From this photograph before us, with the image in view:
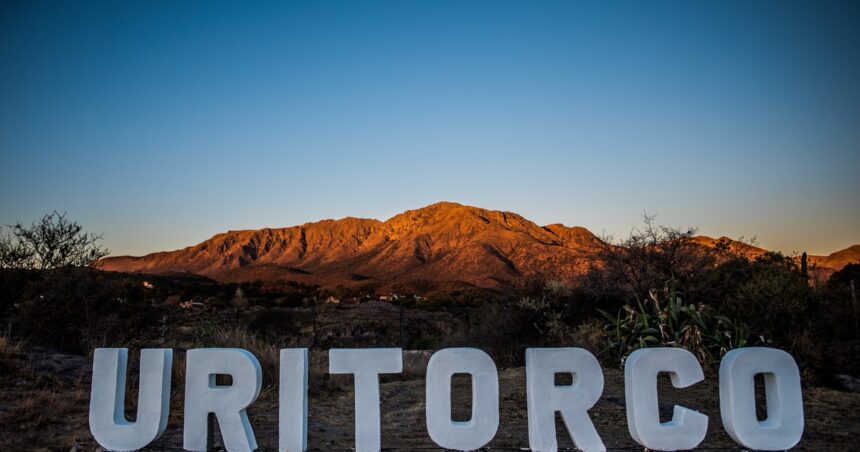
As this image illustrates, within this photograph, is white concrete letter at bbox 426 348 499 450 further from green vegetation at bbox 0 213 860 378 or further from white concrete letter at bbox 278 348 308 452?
green vegetation at bbox 0 213 860 378

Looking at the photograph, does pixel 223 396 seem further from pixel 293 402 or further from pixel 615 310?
pixel 615 310

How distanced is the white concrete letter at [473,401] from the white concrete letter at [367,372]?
39 cm

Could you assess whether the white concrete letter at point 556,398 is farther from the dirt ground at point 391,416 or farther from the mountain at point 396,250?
the mountain at point 396,250

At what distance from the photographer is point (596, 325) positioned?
39.1 feet

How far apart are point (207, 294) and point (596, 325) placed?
36.7 meters

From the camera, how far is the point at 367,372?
5.77 m

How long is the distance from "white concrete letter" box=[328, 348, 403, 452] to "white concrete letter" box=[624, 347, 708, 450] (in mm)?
2134

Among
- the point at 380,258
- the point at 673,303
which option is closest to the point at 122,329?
the point at 673,303

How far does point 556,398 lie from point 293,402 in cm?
243

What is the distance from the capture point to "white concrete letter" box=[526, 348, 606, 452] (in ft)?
18.3

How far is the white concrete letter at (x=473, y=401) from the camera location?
5.56 m

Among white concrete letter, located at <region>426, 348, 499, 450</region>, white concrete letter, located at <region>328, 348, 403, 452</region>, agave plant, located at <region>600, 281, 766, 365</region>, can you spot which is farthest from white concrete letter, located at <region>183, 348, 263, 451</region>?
agave plant, located at <region>600, 281, 766, 365</region>

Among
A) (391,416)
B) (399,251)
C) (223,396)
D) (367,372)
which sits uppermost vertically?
(399,251)

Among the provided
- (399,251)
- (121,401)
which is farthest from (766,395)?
(399,251)
